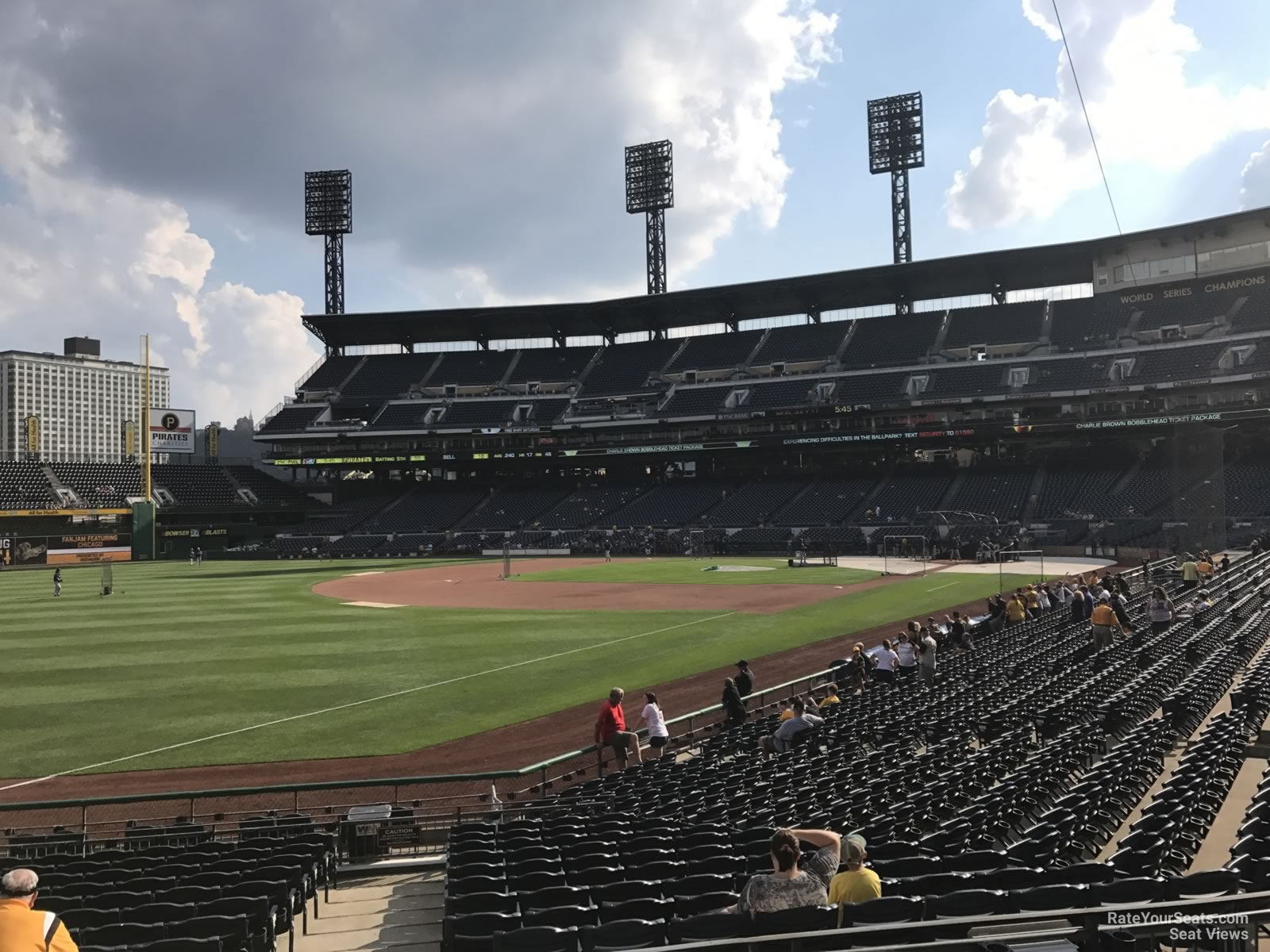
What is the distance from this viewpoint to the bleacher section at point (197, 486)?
82.8m

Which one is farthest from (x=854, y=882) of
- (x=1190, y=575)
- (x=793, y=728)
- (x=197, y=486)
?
(x=197, y=486)

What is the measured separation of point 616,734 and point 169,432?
81.3 m

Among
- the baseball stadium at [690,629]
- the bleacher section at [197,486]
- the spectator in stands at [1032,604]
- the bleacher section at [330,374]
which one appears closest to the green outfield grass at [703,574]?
the baseball stadium at [690,629]

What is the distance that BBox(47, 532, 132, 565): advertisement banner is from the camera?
234ft

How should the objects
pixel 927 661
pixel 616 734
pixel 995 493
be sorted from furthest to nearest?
1. pixel 995 493
2. pixel 927 661
3. pixel 616 734

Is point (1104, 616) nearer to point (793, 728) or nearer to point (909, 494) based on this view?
point (793, 728)

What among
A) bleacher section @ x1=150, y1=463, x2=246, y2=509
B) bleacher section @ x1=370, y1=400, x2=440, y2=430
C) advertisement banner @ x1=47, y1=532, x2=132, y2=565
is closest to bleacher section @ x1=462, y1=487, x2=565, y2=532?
bleacher section @ x1=370, y1=400, x2=440, y2=430

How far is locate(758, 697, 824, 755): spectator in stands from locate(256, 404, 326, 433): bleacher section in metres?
82.1

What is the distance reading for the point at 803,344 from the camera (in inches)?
3312

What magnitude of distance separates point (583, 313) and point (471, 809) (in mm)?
80757

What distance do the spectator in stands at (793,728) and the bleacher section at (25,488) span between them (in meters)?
78.3

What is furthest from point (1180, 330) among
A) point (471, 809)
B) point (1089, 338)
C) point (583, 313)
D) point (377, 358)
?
point (377, 358)

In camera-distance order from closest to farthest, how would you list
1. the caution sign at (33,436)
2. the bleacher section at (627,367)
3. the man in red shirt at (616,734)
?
the man in red shirt at (616,734), the bleacher section at (627,367), the caution sign at (33,436)

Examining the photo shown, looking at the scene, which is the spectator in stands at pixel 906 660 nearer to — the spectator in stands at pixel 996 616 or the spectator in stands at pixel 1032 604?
the spectator in stands at pixel 996 616
